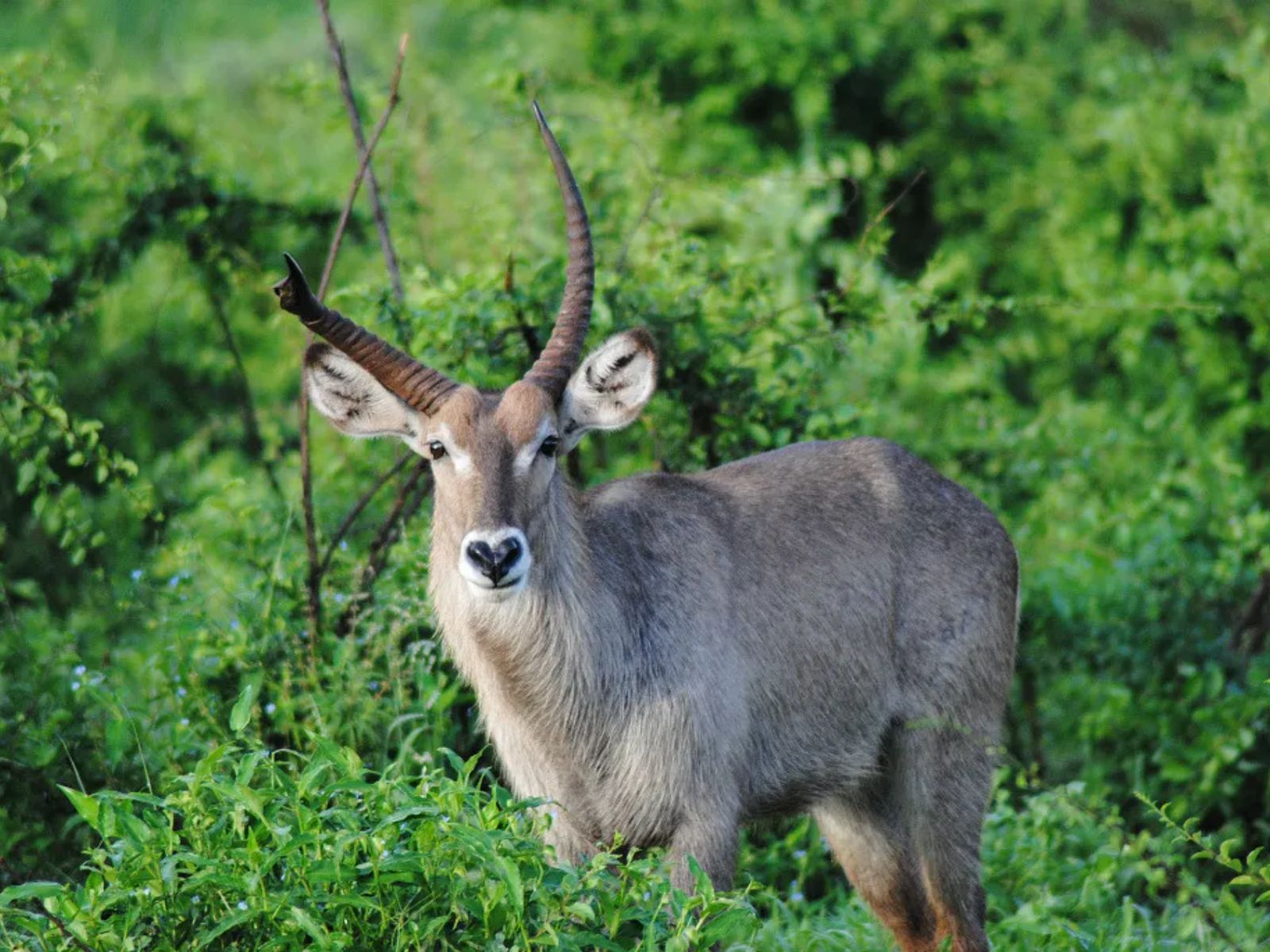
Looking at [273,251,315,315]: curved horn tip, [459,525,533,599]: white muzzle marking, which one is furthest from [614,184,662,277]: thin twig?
[459,525,533,599]: white muzzle marking

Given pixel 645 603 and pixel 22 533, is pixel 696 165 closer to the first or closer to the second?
pixel 22 533

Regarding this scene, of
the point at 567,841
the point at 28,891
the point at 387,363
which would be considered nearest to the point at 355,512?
the point at 387,363

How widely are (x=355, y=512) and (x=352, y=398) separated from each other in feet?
3.04

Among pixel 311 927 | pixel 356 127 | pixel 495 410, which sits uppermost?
pixel 356 127

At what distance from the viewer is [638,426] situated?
24.6 ft

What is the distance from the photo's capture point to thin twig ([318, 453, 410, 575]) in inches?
243

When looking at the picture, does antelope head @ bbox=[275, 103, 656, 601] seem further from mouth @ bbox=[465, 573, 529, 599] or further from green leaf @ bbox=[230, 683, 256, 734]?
green leaf @ bbox=[230, 683, 256, 734]

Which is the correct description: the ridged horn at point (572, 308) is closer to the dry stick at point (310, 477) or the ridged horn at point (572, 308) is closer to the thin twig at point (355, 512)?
Answer: the dry stick at point (310, 477)

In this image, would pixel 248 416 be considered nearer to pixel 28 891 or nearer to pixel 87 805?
pixel 87 805

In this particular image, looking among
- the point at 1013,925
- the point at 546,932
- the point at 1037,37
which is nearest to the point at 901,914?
the point at 1013,925

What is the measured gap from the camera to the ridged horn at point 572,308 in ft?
17.1

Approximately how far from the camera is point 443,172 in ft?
37.2

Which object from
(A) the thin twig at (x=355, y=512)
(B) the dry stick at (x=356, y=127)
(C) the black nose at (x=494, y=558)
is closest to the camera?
(C) the black nose at (x=494, y=558)

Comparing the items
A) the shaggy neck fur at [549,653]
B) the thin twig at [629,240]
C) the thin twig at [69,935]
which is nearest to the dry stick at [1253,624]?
the thin twig at [629,240]
